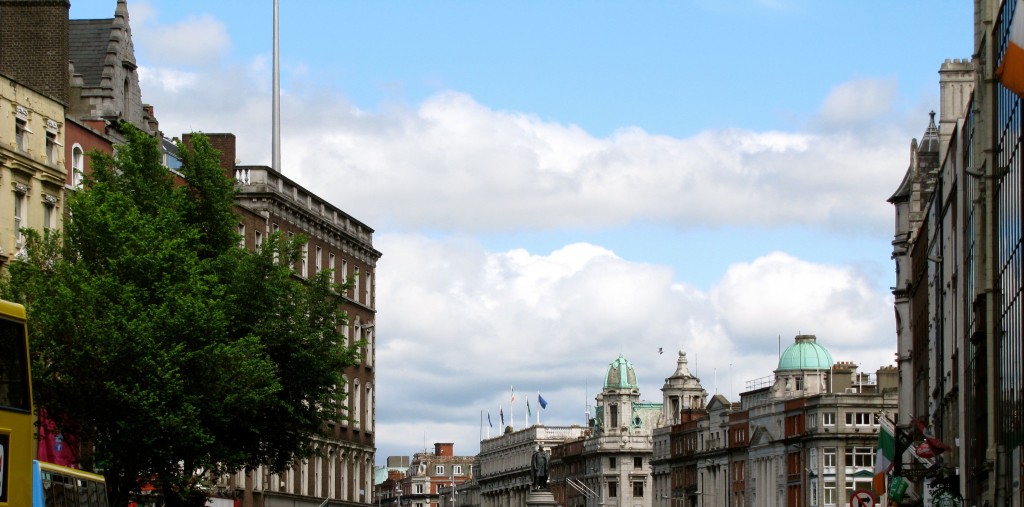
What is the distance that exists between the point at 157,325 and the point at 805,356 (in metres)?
126

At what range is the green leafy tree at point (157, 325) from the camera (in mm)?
53250

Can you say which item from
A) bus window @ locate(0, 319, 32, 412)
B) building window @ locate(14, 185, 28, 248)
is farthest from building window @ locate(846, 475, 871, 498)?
bus window @ locate(0, 319, 32, 412)

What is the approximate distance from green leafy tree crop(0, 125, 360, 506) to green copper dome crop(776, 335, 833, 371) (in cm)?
11742

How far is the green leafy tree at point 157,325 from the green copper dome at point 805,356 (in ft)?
385

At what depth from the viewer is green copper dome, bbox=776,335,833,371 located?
173 metres

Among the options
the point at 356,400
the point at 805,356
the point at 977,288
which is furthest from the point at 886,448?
the point at 805,356

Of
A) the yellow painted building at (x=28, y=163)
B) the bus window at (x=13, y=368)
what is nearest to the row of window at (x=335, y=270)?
the yellow painted building at (x=28, y=163)

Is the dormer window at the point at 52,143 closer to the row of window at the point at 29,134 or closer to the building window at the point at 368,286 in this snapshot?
the row of window at the point at 29,134

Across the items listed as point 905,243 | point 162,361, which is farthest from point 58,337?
point 905,243

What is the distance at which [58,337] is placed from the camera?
53.1 meters

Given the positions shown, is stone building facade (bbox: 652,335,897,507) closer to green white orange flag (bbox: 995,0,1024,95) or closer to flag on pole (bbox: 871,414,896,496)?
flag on pole (bbox: 871,414,896,496)

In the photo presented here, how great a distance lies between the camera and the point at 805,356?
6831 inches

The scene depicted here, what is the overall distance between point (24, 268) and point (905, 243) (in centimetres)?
6635

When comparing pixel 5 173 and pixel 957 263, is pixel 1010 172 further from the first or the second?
pixel 5 173
